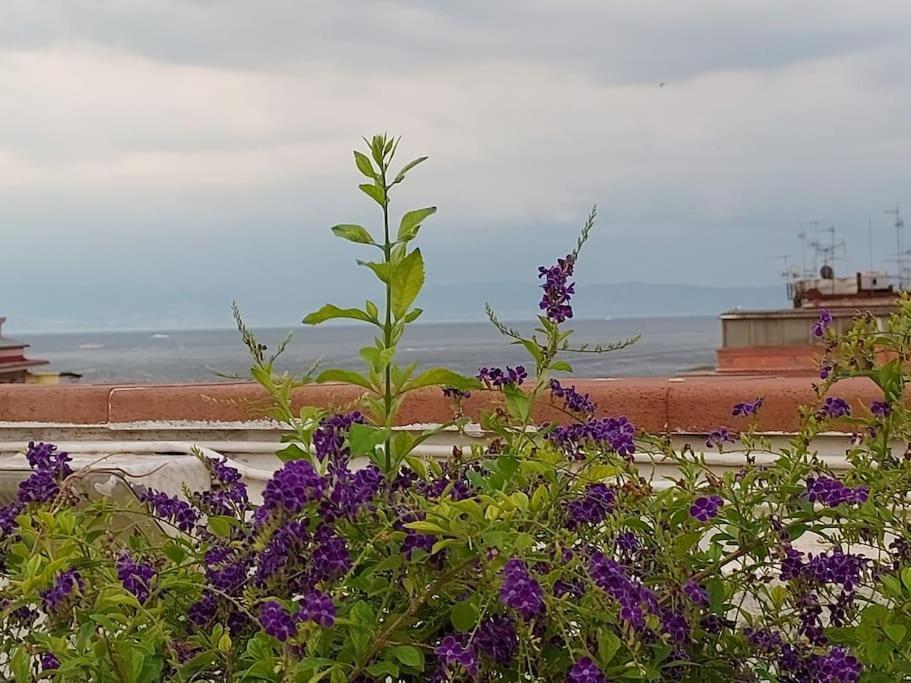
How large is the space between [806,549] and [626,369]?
90.9 meters

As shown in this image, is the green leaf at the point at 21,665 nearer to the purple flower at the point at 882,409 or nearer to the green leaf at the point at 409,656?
the green leaf at the point at 409,656

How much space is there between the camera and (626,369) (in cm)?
9269

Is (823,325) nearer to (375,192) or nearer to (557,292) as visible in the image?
(557,292)

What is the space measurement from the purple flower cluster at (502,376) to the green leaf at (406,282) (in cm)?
29

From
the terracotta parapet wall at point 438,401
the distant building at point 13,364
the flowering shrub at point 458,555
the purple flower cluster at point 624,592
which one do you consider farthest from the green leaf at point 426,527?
the distant building at point 13,364

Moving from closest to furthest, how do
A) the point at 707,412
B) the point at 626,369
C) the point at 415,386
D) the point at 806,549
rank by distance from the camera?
the point at 415,386 < the point at 806,549 < the point at 707,412 < the point at 626,369

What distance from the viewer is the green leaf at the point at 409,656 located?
4.67 ft

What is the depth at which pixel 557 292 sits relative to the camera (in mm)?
1817

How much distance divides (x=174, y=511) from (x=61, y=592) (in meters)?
0.33

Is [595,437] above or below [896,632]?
above

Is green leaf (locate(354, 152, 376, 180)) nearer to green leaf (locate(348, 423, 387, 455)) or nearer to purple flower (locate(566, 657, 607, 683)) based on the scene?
green leaf (locate(348, 423, 387, 455))

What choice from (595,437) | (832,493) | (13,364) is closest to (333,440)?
(595,437)

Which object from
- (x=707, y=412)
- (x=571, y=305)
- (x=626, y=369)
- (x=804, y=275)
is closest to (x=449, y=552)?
(x=571, y=305)

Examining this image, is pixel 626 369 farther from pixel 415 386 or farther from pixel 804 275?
pixel 415 386
